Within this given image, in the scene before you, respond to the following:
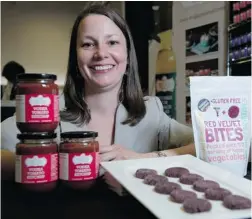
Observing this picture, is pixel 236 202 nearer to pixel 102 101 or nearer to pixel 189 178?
pixel 189 178

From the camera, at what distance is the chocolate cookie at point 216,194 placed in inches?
19.4

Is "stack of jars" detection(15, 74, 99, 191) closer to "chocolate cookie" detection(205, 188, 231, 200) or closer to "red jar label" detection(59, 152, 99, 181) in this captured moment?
"red jar label" detection(59, 152, 99, 181)

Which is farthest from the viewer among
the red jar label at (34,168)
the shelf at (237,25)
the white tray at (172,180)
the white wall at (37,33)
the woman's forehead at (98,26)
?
the white wall at (37,33)

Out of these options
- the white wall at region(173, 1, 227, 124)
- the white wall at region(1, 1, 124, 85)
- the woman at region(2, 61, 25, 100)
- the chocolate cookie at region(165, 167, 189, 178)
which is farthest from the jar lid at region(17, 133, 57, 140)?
the white wall at region(1, 1, 124, 85)

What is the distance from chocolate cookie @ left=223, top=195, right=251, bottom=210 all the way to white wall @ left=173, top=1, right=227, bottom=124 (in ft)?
3.46

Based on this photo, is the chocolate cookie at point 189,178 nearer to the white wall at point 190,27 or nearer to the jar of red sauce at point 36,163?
the jar of red sauce at point 36,163

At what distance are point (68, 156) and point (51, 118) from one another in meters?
0.07

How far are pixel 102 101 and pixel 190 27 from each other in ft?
3.64

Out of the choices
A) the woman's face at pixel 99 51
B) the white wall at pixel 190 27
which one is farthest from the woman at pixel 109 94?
the white wall at pixel 190 27

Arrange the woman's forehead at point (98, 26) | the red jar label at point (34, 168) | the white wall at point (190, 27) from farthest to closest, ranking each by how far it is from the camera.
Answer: the white wall at point (190, 27)
the woman's forehead at point (98, 26)
the red jar label at point (34, 168)

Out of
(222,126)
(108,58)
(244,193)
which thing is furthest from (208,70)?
(244,193)

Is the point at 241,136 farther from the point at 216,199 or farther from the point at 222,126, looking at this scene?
the point at 216,199

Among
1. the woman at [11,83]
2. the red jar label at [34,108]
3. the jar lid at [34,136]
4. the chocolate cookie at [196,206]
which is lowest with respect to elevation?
the chocolate cookie at [196,206]

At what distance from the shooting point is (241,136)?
73cm
